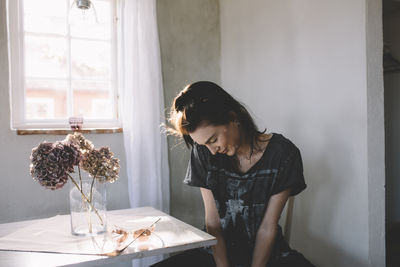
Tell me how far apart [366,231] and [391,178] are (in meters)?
1.55

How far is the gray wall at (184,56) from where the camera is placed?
2.46 m

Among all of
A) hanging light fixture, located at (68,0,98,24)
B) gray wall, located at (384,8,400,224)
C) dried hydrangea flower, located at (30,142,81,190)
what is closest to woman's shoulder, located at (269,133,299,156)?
dried hydrangea flower, located at (30,142,81,190)

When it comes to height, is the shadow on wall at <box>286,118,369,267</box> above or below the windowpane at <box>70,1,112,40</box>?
below

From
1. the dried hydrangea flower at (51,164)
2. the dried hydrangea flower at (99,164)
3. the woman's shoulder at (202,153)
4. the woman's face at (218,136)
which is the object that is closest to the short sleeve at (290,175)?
the woman's face at (218,136)

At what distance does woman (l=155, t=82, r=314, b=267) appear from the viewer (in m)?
1.32

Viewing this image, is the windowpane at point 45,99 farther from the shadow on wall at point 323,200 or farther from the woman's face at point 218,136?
the shadow on wall at point 323,200

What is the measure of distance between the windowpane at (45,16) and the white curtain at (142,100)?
0.39 meters

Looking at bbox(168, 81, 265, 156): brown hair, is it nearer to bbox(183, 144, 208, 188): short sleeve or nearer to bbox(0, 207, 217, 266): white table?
bbox(183, 144, 208, 188): short sleeve

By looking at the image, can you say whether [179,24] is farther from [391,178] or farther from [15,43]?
[391,178]

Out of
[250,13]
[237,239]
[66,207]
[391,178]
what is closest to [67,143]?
[237,239]

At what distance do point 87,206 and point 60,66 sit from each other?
128cm

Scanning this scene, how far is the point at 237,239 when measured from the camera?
1518 mm

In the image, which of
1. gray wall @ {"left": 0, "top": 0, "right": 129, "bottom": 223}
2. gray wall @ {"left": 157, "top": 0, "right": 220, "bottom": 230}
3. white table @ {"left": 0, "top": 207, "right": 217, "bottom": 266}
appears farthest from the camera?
gray wall @ {"left": 157, "top": 0, "right": 220, "bottom": 230}

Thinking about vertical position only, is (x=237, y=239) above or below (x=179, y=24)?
below
